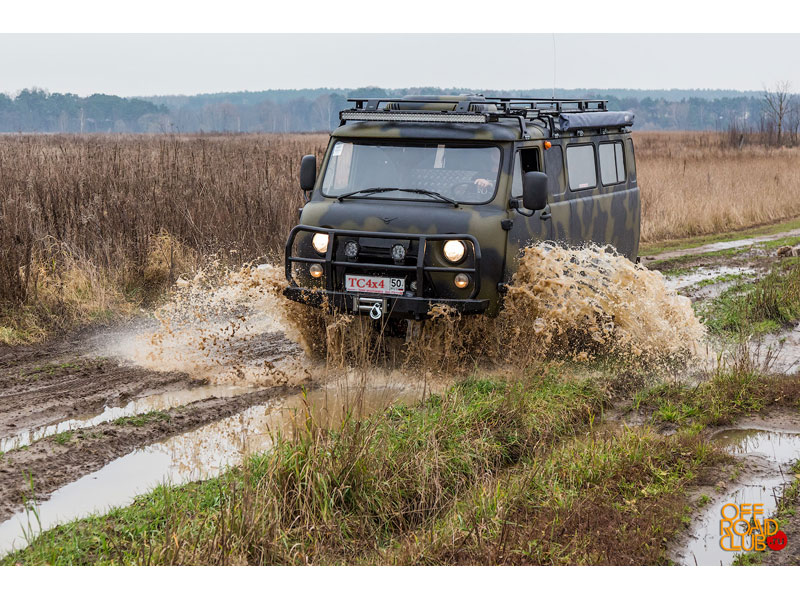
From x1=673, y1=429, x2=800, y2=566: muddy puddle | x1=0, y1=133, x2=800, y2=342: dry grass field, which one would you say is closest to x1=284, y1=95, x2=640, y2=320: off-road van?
x1=673, y1=429, x2=800, y2=566: muddy puddle

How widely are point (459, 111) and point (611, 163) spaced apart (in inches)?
111

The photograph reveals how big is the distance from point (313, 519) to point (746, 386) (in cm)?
449

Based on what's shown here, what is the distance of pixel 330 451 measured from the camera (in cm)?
550

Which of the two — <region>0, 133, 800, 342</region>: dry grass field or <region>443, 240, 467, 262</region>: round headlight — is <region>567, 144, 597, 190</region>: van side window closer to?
<region>443, 240, 467, 262</region>: round headlight

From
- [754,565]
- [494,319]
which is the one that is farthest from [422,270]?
[754,565]

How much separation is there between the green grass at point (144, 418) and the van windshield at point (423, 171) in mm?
2691

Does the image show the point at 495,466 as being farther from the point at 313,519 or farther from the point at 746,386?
the point at 746,386

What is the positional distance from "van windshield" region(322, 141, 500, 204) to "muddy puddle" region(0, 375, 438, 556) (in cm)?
189

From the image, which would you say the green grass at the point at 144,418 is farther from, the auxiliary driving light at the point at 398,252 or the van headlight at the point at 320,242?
the auxiliary driving light at the point at 398,252

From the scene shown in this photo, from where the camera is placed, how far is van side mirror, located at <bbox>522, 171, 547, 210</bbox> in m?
8.09

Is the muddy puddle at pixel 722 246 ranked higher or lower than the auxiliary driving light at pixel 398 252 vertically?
lower

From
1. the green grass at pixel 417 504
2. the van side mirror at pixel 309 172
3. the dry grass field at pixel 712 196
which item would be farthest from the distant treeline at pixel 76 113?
the green grass at pixel 417 504

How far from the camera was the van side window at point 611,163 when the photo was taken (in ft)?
34.3

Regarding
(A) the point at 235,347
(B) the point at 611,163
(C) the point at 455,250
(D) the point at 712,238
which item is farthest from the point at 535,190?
(D) the point at 712,238
